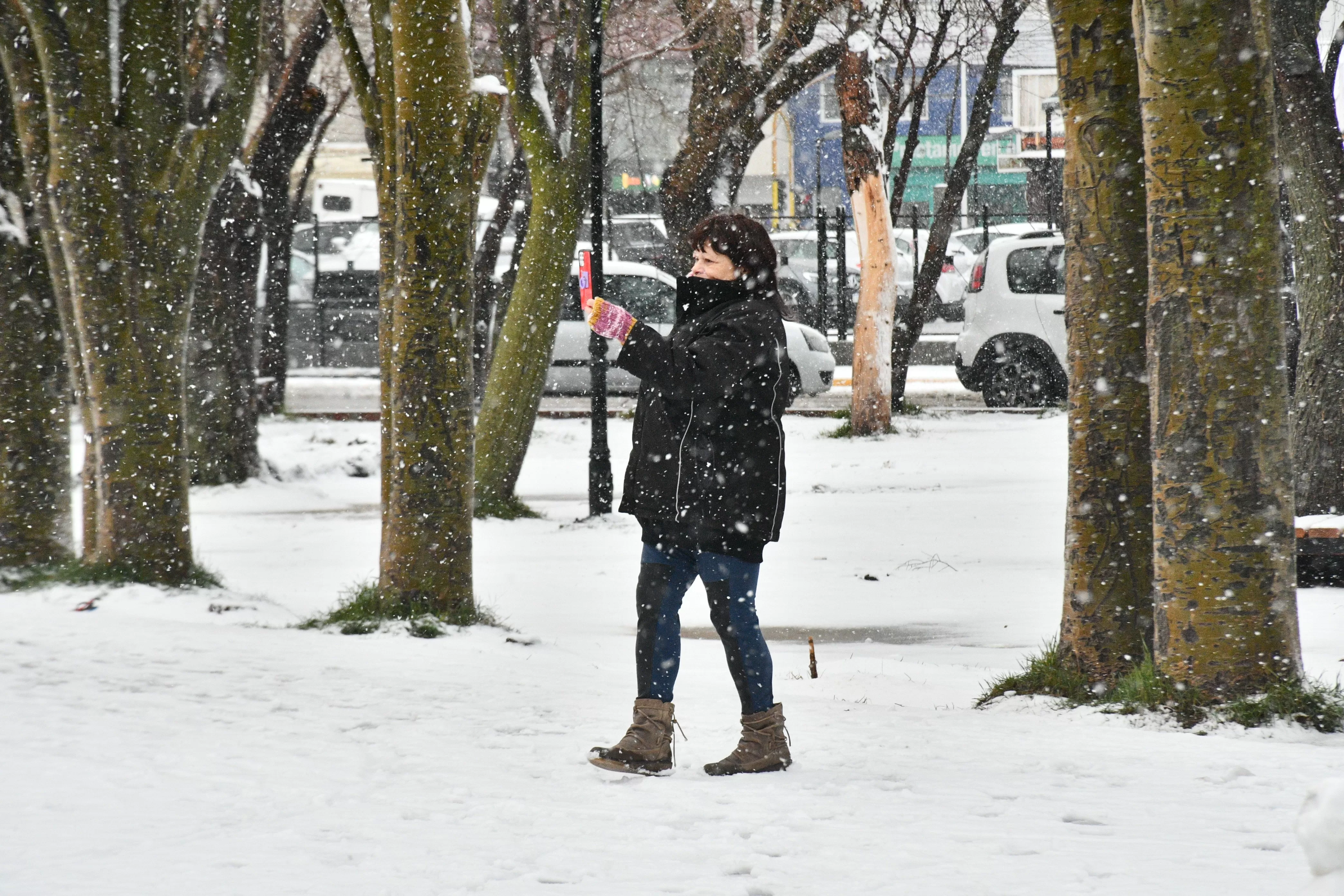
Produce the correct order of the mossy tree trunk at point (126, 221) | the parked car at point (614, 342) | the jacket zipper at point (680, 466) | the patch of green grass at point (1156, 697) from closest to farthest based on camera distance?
the jacket zipper at point (680, 466) < the patch of green grass at point (1156, 697) < the mossy tree trunk at point (126, 221) < the parked car at point (614, 342)

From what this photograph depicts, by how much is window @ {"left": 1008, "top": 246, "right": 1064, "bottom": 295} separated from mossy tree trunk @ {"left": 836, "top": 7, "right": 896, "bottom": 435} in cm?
166

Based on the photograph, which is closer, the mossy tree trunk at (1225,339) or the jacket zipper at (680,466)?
the jacket zipper at (680,466)

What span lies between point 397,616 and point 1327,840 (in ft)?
15.9

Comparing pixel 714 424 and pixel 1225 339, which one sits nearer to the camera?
pixel 714 424

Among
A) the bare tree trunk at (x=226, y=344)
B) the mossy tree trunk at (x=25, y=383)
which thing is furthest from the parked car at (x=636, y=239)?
the mossy tree trunk at (x=25, y=383)

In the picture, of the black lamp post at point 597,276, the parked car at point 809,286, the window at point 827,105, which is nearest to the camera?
the black lamp post at point 597,276

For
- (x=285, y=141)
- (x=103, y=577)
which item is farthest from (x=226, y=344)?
(x=103, y=577)

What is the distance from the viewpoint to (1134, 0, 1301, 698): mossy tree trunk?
435 centimetres

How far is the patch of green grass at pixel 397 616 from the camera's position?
632 cm

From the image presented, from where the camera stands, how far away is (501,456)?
10102 millimetres

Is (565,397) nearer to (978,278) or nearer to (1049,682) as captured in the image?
(978,278)

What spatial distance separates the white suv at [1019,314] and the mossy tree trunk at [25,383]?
1075cm

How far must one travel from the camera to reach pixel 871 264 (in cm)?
1472

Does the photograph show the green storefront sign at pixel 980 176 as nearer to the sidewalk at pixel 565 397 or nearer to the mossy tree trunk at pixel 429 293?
the sidewalk at pixel 565 397
